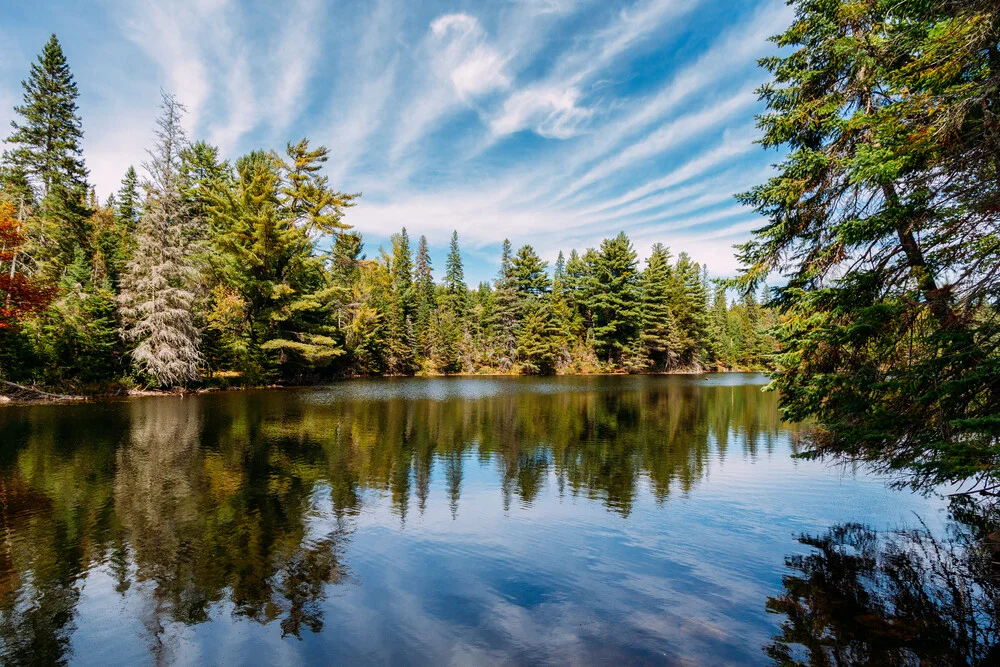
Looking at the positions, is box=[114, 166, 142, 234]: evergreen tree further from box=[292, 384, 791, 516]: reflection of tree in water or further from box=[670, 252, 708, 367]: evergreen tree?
box=[670, 252, 708, 367]: evergreen tree

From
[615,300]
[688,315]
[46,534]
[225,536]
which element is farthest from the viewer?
[688,315]

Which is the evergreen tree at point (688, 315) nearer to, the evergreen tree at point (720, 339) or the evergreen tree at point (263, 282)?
the evergreen tree at point (720, 339)

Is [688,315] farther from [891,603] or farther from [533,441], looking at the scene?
[891,603]

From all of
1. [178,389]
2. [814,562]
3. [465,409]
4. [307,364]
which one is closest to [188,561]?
[814,562]

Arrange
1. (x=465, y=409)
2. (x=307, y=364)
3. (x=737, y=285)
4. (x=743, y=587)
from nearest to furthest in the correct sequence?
(x=743, y=587) < (x=737, y=285) < (x=465, y=409) < (x=307, y=364)

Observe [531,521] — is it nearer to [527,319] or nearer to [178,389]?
[178,389]

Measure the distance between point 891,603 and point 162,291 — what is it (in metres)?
35.1

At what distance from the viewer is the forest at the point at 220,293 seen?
1067 inches

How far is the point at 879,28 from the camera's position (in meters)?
8.48

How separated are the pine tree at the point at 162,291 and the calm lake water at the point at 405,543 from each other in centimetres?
1334

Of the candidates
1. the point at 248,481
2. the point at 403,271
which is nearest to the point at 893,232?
the point at 248,481

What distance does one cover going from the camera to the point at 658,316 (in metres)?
63.3

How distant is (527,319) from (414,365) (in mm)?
15303

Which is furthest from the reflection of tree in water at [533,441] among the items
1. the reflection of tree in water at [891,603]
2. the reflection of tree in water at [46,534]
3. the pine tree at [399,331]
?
the pine tree at [399,331]
